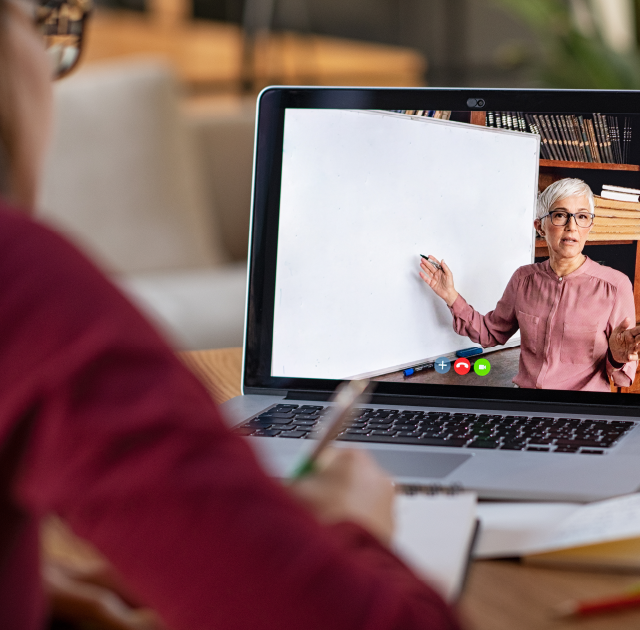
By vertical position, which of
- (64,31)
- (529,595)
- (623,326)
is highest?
(64,31)

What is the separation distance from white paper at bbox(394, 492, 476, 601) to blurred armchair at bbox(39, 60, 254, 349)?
161cm

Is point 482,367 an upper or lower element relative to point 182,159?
lower

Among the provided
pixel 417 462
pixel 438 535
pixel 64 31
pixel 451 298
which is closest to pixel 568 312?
pixel 451 298

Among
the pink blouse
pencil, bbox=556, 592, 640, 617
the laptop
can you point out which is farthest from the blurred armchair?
pencil, bbox=556, 592, 640, 617

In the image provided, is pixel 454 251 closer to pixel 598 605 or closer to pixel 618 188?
pixel 618 188

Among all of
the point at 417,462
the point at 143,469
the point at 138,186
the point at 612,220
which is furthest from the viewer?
the point at 138,186

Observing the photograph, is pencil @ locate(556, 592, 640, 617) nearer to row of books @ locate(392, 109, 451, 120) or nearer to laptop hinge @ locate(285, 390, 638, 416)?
laptop hinge @ locate(285, 390, 638, 416)

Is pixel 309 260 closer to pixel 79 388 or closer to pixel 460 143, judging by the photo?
pixel 460 143

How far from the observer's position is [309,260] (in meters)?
0.86

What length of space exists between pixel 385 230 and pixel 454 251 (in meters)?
0.07

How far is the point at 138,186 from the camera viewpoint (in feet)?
7.84

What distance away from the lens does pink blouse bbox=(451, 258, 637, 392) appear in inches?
30.7

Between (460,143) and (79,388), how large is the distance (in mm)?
598

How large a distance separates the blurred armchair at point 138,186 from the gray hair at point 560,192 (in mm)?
1411
